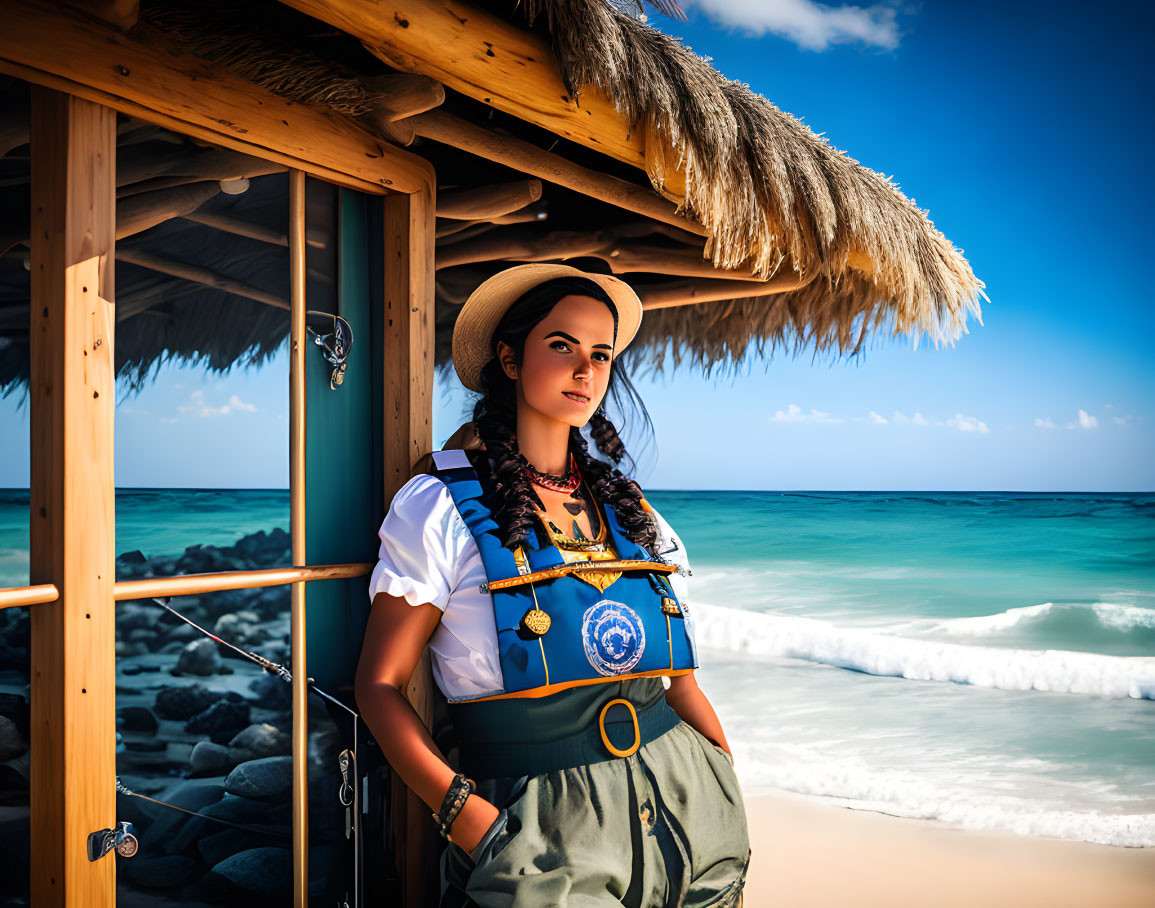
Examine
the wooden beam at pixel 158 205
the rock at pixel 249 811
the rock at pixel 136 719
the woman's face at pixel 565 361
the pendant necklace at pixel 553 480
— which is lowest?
the rock at pixel 249 811

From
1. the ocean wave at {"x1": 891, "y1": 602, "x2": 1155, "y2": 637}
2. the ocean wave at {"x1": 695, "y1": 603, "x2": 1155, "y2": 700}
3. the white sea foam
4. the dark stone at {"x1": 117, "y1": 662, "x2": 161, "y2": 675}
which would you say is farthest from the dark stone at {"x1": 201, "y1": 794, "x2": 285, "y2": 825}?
the white sea foam

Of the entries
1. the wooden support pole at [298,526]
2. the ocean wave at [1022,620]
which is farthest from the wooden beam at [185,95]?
the ocean wave at [1022,620]

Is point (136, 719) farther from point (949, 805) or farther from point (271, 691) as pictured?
point (949, 805)

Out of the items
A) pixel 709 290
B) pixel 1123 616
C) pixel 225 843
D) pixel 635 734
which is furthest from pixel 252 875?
pixel 1123 616

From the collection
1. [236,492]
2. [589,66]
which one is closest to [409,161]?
[589,66]

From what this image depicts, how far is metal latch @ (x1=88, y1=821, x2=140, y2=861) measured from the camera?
1.49 metres

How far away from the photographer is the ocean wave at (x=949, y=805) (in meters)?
5.09

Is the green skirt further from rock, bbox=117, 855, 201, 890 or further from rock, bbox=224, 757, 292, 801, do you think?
rock, bbox=117, 855, 201, 890

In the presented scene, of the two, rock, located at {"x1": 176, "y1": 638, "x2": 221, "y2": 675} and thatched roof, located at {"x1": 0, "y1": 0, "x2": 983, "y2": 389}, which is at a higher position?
thatched roof, located at {"x1": 0, "y1": 0, "x2": 983, "y2": 389}

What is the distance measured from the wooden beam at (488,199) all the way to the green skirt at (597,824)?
139 cm

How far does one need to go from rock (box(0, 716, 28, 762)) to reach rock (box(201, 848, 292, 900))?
0.49 meters

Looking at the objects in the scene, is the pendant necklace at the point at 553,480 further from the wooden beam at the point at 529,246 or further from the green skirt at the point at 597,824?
the wooden beam at the point at 529,246

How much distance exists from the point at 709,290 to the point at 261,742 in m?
2.39

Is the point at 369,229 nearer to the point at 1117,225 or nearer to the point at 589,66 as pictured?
the point at 589,66
